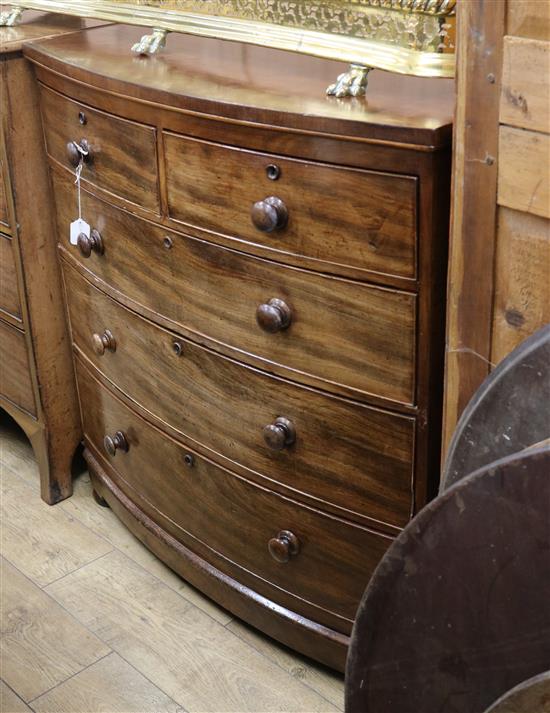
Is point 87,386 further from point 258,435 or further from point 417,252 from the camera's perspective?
point 417,252

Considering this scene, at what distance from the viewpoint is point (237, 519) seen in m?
1.99

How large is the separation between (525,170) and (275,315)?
1.87 feet

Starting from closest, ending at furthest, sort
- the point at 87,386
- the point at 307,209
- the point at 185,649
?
the point at 307,209 → the point at 185,649 → the point at 87,386

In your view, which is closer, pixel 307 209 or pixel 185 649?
pixel 307 209

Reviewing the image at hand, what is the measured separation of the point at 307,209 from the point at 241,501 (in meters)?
0.66

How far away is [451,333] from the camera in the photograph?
1.38m

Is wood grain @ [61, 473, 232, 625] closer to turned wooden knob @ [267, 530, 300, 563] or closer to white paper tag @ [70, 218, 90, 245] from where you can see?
turned wooden knob @ [267, 530, 300, 563]

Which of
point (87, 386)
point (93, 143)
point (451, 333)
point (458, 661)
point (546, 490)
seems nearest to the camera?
point (546, 490)

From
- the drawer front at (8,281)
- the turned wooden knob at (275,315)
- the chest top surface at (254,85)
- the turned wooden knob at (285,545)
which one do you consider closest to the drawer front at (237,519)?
the turned wooden knob at (285,545)

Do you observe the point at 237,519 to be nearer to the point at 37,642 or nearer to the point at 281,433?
the point at 281,433

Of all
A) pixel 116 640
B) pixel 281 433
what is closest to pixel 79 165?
pixel 281 433

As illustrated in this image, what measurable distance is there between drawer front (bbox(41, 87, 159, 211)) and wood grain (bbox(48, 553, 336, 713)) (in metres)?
0.90

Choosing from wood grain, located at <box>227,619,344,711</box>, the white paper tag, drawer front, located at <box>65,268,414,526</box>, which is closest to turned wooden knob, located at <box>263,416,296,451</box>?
drawer front, located at <box>65,268,414,526</box>

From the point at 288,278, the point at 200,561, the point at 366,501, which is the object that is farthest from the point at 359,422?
the point at 200,561
